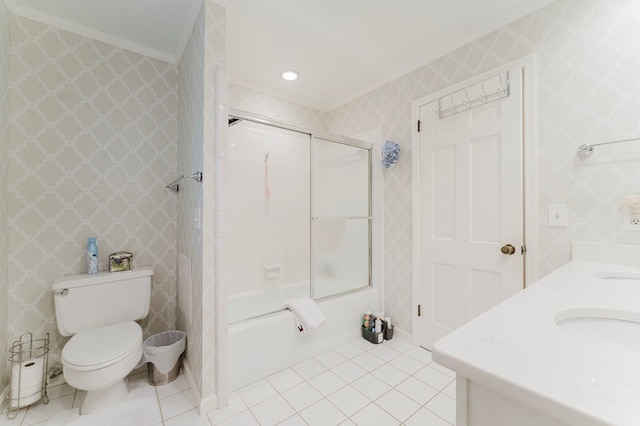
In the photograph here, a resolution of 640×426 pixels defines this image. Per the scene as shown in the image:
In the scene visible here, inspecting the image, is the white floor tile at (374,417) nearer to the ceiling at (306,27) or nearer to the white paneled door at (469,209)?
the white paneled door at (469,209)

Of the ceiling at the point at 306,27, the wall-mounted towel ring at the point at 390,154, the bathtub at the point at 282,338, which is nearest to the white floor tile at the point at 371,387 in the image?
the bathtub at the point at 282,338

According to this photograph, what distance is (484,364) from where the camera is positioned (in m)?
0.50

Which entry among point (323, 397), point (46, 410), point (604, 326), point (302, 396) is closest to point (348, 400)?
point (323, 397)

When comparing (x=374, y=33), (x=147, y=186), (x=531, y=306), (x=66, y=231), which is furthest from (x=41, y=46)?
(x=531, y=306)

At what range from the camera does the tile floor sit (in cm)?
150

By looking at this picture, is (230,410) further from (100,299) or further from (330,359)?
(100,299)

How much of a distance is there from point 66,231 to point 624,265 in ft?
10.8

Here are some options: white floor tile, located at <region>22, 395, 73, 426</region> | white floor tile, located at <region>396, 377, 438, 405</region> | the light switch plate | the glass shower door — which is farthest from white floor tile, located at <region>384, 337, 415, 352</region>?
white floor tile, located at <region>22, 395, 73, 426</region>

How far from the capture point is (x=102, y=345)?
1562mm

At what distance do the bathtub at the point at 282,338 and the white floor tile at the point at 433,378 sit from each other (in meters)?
0.65

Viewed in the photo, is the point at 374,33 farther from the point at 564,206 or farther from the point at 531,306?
the point at 531,306

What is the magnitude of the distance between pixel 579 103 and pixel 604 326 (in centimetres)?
137

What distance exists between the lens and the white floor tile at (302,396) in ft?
5.32

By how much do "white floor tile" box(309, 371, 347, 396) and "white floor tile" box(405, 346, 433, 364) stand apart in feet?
2.17
